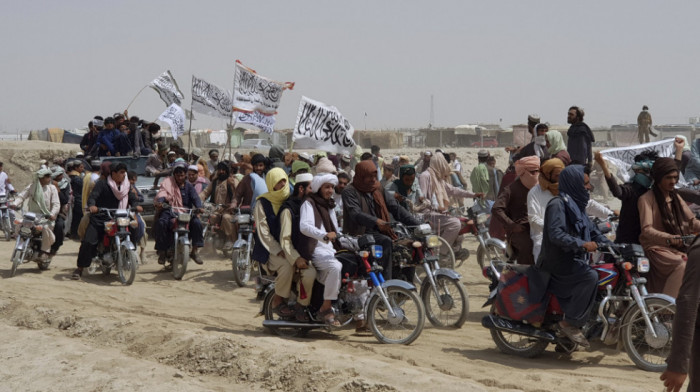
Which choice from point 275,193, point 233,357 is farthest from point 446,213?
point 233,357

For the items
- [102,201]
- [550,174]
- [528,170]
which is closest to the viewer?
[550,174]

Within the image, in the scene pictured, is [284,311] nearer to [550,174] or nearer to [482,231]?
[550,174]

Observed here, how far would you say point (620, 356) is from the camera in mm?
7840

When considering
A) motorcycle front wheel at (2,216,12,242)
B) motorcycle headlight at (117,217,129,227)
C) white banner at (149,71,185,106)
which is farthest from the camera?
white banner at (149,71,185,106)

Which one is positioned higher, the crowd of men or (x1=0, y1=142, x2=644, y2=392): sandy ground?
the crowd of men

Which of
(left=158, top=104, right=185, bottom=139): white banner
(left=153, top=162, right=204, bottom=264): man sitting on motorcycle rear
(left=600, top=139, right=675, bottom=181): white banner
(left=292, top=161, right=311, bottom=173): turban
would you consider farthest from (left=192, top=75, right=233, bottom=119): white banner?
(left=600, top=139, right=675, bottom=181): white banner

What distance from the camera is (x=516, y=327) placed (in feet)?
25.4

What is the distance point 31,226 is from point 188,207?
246 centimetres

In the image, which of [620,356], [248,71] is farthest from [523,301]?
[248,71]

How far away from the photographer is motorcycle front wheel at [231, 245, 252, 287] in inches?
494

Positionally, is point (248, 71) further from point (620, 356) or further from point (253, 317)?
point (620, 356)

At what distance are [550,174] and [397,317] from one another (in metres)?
1.88

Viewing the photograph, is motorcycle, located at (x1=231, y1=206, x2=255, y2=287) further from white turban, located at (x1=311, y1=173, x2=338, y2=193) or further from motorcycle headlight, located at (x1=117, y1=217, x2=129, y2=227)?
white turban, located at (x1=311, y1=173, x2=338, y2=193)

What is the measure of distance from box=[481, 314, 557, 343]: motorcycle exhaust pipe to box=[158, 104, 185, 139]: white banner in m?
16.9
